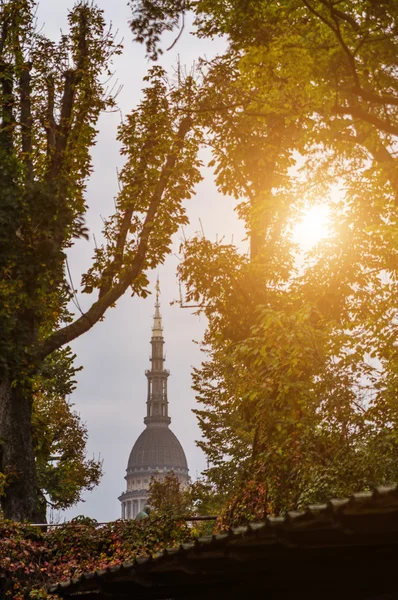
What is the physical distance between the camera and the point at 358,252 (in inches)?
590

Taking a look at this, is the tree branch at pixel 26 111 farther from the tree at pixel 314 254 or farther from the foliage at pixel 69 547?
the foliage at pixel 69 547

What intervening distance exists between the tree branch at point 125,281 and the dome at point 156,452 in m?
176

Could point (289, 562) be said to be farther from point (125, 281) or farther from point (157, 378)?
point (157, 378)

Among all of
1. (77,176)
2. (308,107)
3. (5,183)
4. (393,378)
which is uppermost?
(77,176)

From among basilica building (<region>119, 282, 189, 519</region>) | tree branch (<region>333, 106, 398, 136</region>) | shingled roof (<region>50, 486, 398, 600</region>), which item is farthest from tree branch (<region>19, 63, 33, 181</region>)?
basilica building (<region>119, 282, 189, 519</region>)

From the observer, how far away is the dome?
19312 cm

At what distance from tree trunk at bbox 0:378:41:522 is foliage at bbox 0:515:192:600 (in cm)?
77

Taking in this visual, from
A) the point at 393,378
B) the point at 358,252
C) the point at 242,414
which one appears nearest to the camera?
the point at 393,378

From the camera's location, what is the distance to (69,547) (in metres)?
17.4

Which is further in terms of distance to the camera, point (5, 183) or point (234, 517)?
point (234, 517)

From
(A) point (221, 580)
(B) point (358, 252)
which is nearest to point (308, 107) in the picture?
(B) point (358, 252)

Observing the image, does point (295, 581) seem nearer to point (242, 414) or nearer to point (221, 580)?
point (221, 580)

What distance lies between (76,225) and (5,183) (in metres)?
2.17

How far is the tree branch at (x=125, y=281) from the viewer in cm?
1733
